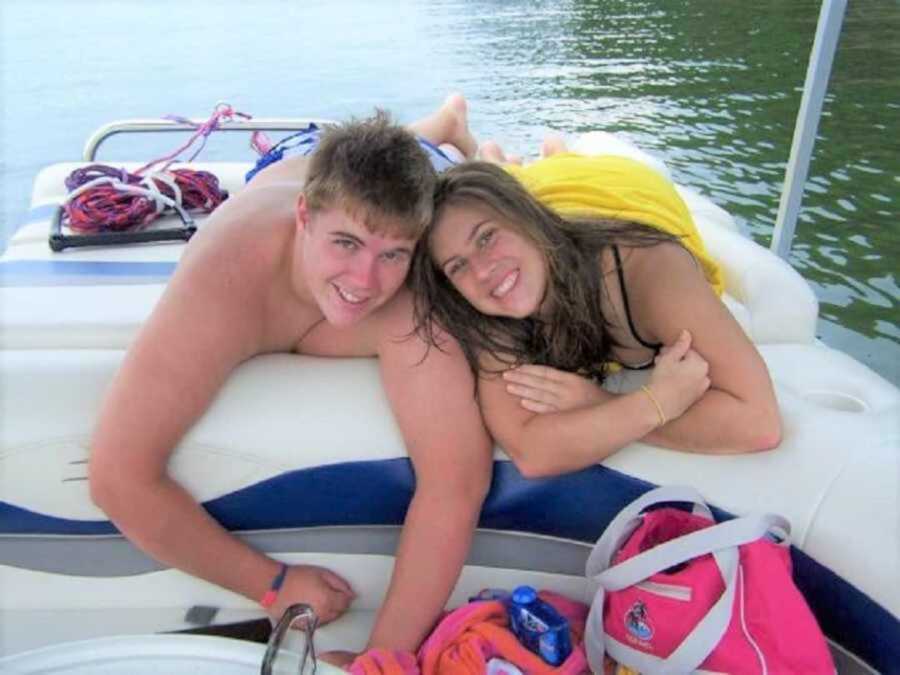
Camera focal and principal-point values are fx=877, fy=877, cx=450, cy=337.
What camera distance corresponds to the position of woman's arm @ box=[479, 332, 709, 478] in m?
1.57

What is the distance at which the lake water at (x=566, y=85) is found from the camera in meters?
4.30

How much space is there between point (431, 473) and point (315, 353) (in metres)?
0.36

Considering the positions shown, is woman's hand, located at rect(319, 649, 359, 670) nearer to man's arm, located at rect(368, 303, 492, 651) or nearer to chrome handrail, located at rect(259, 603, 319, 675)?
man's arm, located at rect(368, 303, 492, 651)

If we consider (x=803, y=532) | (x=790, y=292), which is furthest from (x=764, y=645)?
(x=790, y=292)

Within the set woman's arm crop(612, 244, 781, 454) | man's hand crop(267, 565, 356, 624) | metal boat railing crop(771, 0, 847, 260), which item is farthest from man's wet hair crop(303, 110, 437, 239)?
metal boat railing crop(771, 0, 847, 260)

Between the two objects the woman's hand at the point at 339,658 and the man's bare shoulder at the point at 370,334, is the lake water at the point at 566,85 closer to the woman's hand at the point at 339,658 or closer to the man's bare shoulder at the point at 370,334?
the man's bare shoulder at the point at 370,334

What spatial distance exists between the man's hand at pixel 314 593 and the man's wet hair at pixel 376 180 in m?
0.72

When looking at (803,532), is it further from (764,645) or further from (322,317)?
(322,317)

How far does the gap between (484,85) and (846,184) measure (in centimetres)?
344

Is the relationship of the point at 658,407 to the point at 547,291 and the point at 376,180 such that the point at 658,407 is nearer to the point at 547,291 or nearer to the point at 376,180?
the point at 547,291

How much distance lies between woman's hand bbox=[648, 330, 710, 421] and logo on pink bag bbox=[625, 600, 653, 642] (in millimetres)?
338

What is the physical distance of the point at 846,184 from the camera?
459 cm

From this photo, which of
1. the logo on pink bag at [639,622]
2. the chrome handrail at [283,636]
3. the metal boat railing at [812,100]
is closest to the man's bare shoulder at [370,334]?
the logo on pink bag at [639,622]

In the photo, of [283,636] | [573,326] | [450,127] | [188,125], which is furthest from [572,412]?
[188,125]
